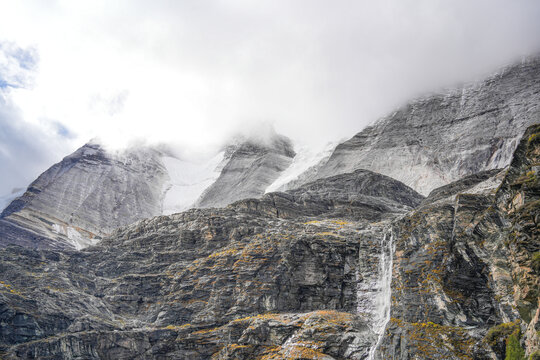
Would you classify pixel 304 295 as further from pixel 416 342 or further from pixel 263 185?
pixel 263 185

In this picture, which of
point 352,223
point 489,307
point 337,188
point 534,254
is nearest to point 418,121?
point 337,188

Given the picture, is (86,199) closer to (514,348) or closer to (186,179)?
(186,179)

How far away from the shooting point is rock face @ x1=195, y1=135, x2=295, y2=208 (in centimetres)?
9575

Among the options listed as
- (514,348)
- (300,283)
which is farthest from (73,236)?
(514,348)

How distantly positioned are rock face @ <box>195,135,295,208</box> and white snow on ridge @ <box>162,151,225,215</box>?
225 inches

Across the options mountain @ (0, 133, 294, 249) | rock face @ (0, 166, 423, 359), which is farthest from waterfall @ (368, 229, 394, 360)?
mountain @ (0, 133, 294, 249)

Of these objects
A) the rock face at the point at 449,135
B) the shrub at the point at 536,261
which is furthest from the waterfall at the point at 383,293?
the rock face at the point at 449,135

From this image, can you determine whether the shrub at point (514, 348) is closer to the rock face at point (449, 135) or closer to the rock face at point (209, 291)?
the rock face at point (209, 291)

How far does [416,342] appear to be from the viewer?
96.5 feet

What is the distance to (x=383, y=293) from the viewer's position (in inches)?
1459

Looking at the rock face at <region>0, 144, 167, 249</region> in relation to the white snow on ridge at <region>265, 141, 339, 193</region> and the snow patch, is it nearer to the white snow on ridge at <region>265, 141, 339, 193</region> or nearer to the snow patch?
the snow patch

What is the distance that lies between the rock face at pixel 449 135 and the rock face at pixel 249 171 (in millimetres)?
10903

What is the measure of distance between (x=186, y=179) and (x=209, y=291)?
88.8 m

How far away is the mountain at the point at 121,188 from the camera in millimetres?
85500
